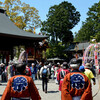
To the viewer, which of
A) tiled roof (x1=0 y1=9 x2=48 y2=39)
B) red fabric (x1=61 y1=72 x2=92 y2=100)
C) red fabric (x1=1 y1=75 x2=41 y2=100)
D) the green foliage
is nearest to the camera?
red fabric (x1=1 y1=75 x2=41 y2=100)

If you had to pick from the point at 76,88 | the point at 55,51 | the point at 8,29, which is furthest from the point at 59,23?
the point at 76,88

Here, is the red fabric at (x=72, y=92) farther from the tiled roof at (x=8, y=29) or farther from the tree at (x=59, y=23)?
the tree at (x=59, y=23)

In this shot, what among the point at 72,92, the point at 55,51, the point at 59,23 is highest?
the point at 59,23

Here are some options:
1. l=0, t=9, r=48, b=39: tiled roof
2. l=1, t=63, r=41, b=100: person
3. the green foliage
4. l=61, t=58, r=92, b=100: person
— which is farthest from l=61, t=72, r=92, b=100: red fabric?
the green foliage

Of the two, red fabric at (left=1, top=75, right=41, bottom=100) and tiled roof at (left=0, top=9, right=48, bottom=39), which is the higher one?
tiled roof at (left=0, top=9, right=48, bottom=39)

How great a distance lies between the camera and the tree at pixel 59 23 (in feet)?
137

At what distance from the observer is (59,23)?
137 ft

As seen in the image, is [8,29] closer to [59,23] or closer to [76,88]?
[76,88]

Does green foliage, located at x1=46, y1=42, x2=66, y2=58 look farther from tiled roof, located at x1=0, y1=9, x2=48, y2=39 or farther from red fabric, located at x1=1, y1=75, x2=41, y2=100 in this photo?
red fabric, located at x1=1, y1=75, x2=41, y2=100

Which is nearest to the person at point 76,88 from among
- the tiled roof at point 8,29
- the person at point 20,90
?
the person at point 20,90

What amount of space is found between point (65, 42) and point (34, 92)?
136ft

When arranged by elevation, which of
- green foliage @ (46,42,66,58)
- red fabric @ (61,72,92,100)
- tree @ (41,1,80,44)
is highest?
tree @ (41,1,80,44)

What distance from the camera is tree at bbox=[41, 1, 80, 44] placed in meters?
41.8

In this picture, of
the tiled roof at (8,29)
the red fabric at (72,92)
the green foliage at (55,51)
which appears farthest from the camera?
the green foliage at (55,51)
